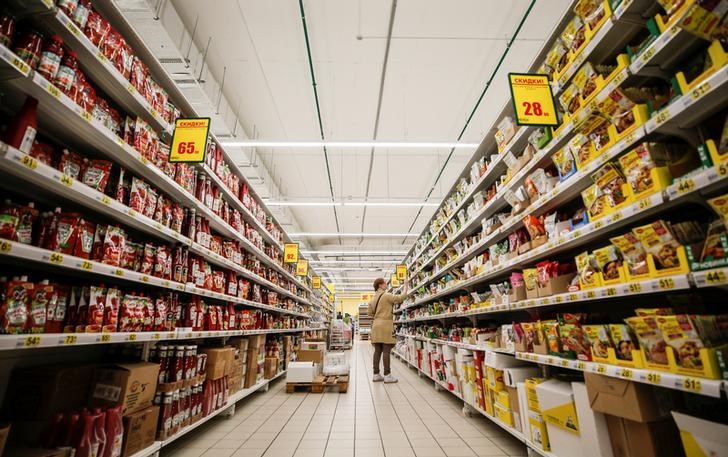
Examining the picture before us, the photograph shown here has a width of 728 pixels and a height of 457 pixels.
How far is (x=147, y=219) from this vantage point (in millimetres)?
2330

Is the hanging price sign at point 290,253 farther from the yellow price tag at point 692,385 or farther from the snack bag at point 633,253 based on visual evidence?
the yellow price tag at point 692,385

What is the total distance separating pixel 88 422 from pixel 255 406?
2771 millimetres

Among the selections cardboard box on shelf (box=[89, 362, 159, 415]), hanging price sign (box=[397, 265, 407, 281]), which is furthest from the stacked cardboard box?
hanging price sign (box=[397, 265, 407, 281])

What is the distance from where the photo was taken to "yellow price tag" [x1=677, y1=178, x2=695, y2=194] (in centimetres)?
133

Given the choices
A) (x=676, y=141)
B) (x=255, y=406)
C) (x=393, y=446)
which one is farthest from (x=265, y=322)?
(x=676, y=141)

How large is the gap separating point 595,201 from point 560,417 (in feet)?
4.43

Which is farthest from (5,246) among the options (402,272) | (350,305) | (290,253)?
(350,305)

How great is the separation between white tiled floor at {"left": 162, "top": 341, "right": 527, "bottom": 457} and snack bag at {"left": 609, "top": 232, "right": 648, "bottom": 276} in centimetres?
191

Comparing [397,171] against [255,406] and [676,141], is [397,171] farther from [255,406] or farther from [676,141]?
[676,141]

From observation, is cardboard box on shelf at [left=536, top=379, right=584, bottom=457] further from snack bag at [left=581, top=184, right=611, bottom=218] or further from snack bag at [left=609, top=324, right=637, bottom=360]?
snack bag at [left=581, top=184, right=611, bottom=218]

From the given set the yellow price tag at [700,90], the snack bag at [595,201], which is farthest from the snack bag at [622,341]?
the yellow price tag at [700,90]

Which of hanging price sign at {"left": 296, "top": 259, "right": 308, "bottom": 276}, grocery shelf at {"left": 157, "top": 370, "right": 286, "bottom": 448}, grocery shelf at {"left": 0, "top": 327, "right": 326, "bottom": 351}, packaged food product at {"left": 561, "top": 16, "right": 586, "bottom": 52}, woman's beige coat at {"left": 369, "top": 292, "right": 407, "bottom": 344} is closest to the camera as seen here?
grocery shelf at {"left": 0, "top": 327, "right": 326, "bottom": 351}

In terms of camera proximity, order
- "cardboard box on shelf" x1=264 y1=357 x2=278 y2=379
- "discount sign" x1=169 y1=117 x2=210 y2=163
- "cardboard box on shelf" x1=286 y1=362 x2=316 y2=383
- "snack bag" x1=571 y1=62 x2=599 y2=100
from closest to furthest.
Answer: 1. "snack bag" x1=571 y1=62 x2=599 y2=100
2. "discount sign" x1=169 y1=117 x2=210 y2=163
3. "cardboard box on shelf" x1=286 y1=362 x2=316 y2=383
4. "cardboard box on shelf" x1=264 y1=357 x2=278 y2=379

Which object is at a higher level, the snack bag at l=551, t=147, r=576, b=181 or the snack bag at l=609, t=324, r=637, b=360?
the snack bag at l=551, t=147, r=576, b=181
